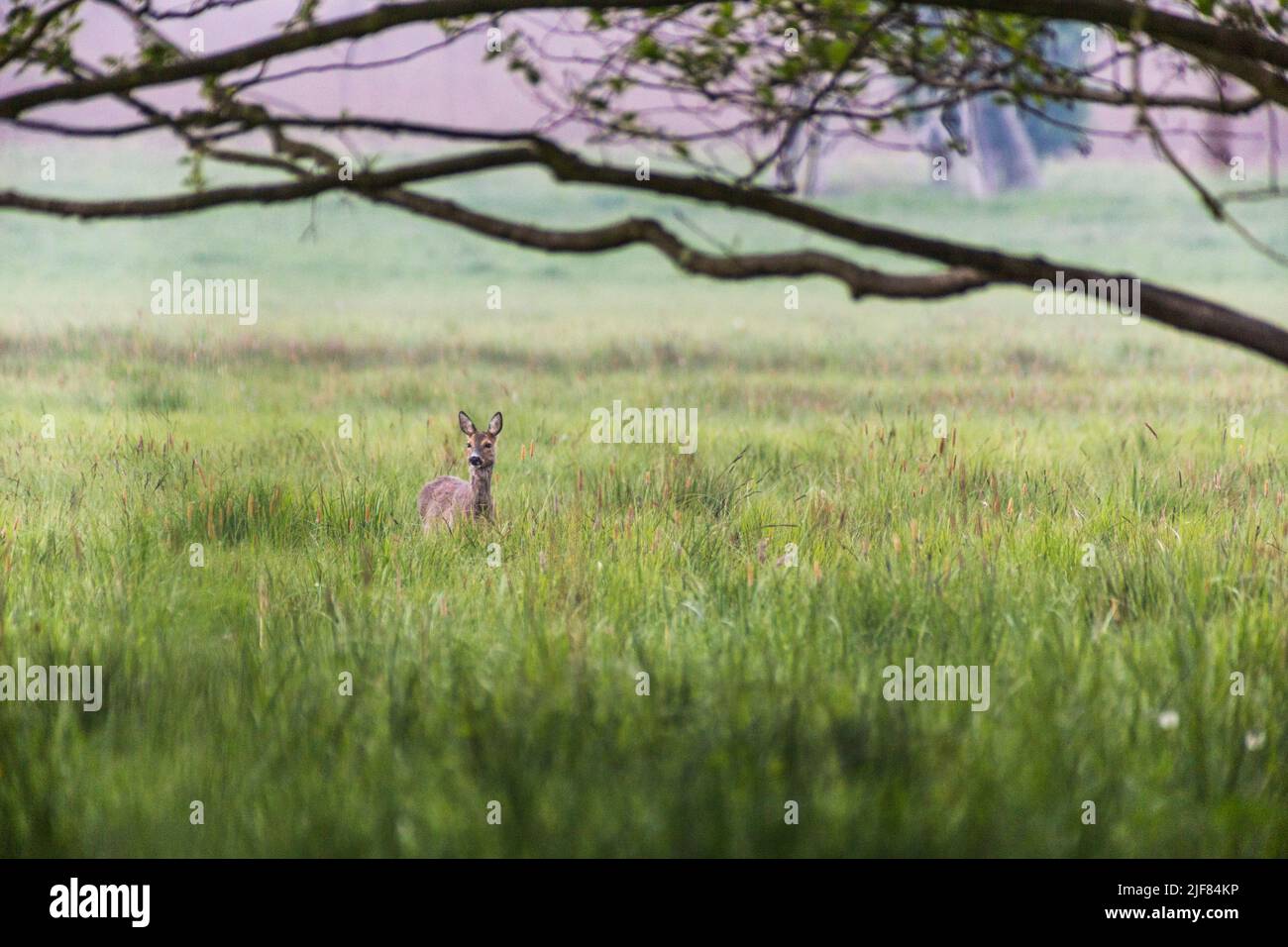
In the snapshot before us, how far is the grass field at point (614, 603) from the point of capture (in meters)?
3.80

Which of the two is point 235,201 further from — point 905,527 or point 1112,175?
point 1112,175

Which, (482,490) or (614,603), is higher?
(482,490)

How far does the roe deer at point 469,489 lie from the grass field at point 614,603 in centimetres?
12

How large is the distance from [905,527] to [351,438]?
3092 mm

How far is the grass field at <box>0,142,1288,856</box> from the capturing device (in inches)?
149

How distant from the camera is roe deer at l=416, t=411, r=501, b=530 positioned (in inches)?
241

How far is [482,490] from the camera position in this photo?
6.25m

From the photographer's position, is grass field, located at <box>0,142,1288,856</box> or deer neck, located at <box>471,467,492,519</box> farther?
deer neck, located at <box>471,467,492,519</box>

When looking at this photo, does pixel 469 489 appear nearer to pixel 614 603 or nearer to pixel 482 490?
pixel 482 490

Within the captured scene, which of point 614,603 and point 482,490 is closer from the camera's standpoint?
point 614,603

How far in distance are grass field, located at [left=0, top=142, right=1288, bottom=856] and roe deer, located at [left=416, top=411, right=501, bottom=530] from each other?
0.39 ft

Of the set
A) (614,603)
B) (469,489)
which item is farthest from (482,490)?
(614,603)

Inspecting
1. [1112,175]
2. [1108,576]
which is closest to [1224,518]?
[1108,576]

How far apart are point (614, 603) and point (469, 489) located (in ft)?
4.69
